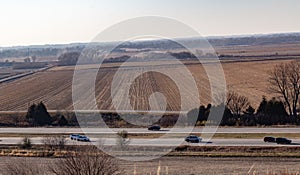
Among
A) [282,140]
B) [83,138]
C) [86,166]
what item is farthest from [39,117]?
[86,166]

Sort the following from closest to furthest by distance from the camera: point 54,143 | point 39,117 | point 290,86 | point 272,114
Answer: point 54,143
point 272,114
point 39,117
point 290,86

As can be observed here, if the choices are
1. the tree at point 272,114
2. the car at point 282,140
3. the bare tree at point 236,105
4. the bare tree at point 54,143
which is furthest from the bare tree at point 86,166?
the bare tree at point 236,105

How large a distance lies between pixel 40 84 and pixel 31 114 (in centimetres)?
3069

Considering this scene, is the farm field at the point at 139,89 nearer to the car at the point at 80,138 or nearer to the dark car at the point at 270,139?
the car at the point at 80,138

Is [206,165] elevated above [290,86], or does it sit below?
below

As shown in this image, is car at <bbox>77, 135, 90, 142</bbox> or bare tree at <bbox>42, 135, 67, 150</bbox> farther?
car at <bbox>77, 135, 90, 142</bbox>

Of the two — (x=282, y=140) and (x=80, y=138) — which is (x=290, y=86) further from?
(x=80, y=138)

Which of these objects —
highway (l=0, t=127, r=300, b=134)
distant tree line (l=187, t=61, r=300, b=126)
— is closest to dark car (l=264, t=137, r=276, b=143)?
highway (l=0, t=127, r=300, b=134)

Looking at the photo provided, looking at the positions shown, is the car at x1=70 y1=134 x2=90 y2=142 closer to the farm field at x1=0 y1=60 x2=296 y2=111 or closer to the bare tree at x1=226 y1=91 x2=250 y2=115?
the farm field at x1=0 y1=60 x2=296 y2=111

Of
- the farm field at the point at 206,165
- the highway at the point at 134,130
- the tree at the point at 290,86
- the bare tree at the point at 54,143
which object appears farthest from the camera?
the tree at the point at 290,86

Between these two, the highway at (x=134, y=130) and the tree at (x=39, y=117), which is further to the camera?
the tree at (x=39, y=117)

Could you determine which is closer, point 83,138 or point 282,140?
point 282,140

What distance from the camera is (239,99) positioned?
131ft

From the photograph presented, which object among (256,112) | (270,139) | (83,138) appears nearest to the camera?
(270,139)
